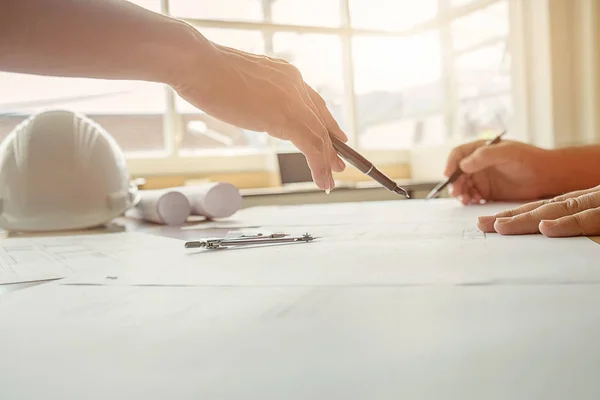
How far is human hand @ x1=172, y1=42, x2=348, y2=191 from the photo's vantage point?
0.72m

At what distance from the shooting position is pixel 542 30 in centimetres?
248

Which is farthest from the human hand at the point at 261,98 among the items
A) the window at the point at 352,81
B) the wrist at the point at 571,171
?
the window at the point at 352,81

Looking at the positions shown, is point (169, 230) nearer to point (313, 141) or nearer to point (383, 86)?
point (313, 141)

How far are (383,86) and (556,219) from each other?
2.86m

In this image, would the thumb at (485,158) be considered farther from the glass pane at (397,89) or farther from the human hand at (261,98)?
the glass pane at (397,89)

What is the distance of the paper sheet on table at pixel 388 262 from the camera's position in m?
0.47

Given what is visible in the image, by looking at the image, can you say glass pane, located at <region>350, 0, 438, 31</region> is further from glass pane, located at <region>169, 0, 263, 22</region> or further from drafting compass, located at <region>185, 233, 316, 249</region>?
drafting compass, located at <region>185, 233, 316, 249</region>

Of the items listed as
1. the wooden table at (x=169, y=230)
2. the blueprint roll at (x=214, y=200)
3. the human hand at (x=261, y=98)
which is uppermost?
the human hand at (x=261, y=98)

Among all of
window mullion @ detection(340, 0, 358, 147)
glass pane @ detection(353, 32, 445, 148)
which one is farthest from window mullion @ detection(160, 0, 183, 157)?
glass pane @ detection(353, 32, 445, 148)

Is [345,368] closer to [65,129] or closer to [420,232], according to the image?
[420,232]

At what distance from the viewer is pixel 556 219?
707 mm

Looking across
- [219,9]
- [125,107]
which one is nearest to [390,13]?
[219,9]

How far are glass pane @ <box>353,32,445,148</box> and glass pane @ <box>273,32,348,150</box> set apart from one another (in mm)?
103

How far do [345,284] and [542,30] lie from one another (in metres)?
2.41
